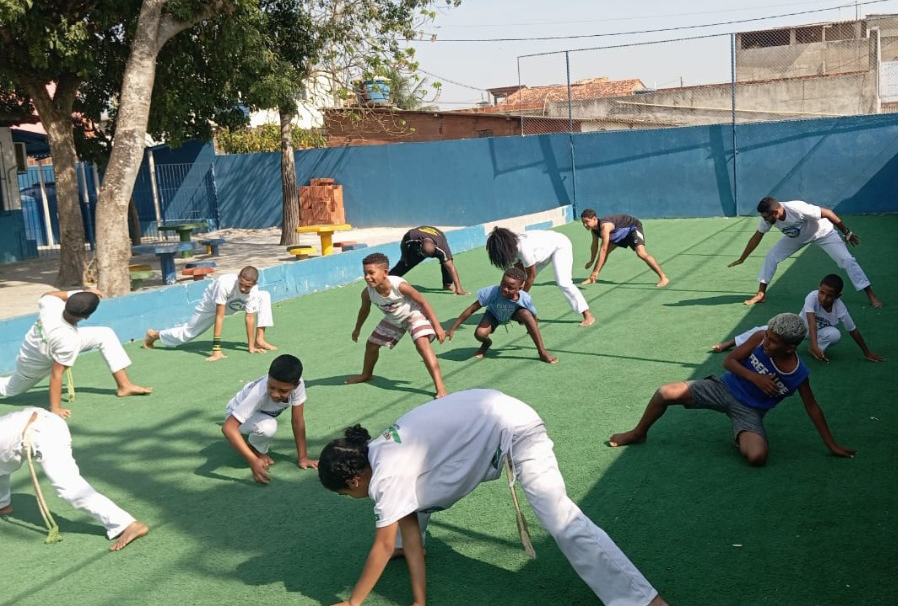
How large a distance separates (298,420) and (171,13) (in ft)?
31.5

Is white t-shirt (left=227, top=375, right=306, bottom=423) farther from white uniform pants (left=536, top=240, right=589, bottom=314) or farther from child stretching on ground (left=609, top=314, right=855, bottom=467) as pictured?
white uniform pants (left=536, top=240, right=589, bottom=314)

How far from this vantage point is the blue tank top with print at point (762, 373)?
5.37m

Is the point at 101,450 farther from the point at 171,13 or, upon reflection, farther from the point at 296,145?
the point at 296,145

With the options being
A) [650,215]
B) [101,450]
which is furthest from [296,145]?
[101,450]

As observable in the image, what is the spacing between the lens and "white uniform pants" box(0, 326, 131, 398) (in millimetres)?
7646

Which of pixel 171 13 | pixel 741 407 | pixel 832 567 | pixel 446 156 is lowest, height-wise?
pixel 832 567

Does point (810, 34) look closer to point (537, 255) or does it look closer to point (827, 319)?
point (537, 255)

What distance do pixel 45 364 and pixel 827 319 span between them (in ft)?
21.8

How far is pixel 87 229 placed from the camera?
2516 cm

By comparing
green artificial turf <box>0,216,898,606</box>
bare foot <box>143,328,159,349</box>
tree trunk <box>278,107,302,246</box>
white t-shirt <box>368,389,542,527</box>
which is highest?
tree trunk <box>278,107,302,246</box>

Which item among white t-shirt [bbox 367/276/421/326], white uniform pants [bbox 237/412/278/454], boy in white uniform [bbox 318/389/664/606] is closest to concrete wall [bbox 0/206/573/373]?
white t-shirt [bbox 367/276/421/326]

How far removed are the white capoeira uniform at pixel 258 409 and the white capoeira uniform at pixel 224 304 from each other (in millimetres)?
3884

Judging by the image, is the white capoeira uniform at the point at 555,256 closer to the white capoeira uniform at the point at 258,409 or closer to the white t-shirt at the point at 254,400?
the white capoeira uniform at the point at 258,409

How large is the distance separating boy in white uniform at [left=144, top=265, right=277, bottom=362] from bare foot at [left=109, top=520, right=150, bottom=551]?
15.4 feet
